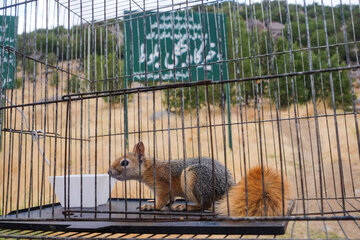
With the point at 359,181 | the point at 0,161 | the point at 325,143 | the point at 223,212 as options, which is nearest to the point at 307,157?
the point at 325,143

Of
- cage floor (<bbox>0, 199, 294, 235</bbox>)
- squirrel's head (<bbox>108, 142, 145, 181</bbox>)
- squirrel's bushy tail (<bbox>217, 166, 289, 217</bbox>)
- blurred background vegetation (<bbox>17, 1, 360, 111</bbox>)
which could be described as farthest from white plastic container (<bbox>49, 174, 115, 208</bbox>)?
squirrel's bushy tail (<bbox>217, 166, 289, 217</bbox>)

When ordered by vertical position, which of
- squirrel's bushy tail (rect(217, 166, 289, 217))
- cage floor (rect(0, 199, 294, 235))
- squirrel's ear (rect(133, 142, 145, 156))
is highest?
squirrel's ear (rect(133, 142, 145, 156))

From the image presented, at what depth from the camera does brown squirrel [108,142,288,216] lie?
1934mm

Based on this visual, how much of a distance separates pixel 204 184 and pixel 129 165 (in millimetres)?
867

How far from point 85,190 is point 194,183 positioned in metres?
1.07

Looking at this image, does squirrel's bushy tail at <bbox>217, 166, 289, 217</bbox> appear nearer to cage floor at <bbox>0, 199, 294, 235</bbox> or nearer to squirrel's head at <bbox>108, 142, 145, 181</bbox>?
cage floor at <bbox>0, 199, 294, 235</bbox>

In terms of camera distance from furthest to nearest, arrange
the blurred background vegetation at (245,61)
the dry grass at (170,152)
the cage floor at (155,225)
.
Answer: the blurred background vegetation at (245,61) → the dry grass at (170,152) → the cage floor at (155,225)

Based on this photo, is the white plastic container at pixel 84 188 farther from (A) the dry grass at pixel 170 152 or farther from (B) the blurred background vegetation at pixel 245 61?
(B) the blurred background vegetation at pixel 245 61

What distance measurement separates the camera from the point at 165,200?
264 centimetres

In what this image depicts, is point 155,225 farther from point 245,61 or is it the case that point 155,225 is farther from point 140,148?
point 245,61

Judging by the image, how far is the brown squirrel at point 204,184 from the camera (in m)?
1.93

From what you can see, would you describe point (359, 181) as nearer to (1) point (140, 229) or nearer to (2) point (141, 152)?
(2) point (141, 152)

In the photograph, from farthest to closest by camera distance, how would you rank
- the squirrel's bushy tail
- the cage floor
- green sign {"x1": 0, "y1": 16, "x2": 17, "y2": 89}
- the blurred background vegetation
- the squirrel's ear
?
the blurred background vegetation, the squirrel's ear, green sign {"x1": 0, "y1": 16, "x2": 17, "y2": 89}, the squirrel's bushy tail, the cage floor

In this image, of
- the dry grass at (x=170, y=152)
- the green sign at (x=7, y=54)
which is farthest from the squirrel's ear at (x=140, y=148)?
the green sign at (x=7, y=54)
